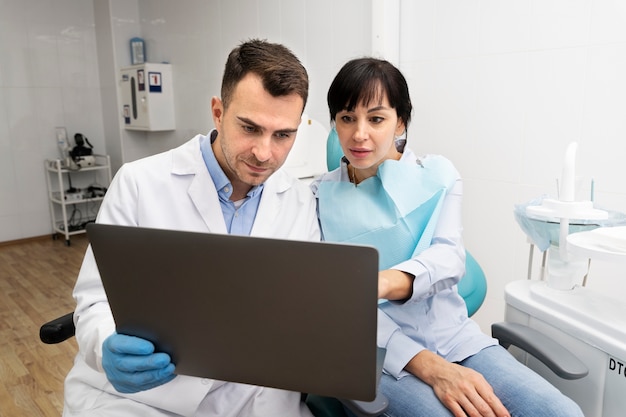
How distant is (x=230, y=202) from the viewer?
131cm

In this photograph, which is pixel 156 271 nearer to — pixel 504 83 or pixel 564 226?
pixel 564 226

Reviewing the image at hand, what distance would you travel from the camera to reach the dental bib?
1323mm

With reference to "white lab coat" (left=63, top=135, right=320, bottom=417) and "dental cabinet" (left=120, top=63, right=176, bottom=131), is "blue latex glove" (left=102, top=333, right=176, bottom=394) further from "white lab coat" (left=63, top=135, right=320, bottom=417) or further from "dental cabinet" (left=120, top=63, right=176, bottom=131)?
"dental cabinet" (left=120, top=63, right=176, bottom=131)

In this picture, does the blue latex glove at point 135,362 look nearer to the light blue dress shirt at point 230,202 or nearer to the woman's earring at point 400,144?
the light blue dress shirt at point 230,202

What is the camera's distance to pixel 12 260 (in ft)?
14.2

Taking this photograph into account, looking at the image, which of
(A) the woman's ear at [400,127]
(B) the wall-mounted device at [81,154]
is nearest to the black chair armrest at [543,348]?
(A) the woman's ear at [400,127]

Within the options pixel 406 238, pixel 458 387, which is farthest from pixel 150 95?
pixel 458 387

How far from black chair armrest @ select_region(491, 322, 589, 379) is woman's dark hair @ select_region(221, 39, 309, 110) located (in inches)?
30.8

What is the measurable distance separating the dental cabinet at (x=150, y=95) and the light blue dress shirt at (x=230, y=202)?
3.19 meters

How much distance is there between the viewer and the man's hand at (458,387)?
1.08m

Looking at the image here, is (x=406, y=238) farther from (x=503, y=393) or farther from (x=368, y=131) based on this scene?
(x=503, y=393)

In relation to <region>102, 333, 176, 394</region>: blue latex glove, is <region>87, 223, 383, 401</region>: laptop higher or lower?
higher

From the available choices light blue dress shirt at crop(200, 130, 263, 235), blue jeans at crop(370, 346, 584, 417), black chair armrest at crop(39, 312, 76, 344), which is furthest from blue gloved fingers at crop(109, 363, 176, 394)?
blue jeans at crop(370, 346, 584, 417)

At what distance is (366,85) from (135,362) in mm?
866
